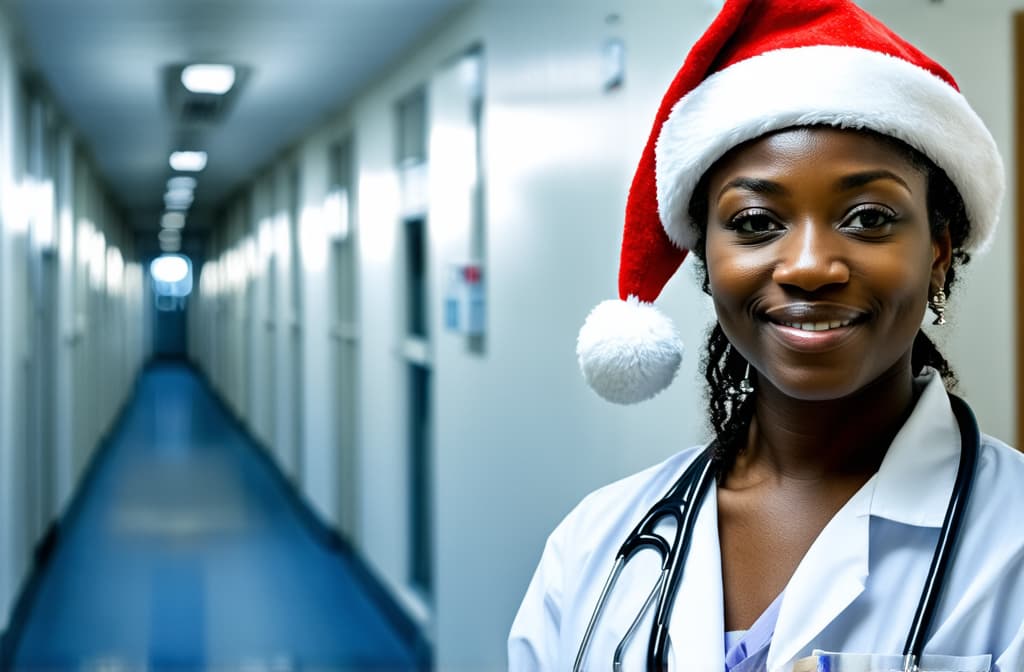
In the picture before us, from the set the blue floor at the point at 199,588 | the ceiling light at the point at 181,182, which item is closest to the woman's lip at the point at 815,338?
the blue floor at the point at 199,588

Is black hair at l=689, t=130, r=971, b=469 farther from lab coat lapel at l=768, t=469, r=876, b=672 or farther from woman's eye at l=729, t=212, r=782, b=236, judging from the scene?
lab coat lapel at l=768, t=469, r=876, b=672

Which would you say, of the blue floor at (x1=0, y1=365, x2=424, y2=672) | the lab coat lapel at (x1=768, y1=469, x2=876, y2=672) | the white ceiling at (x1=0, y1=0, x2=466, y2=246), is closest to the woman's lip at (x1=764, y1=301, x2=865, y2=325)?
the lab coat lapel at (x1=768, y1=469, x2=876, y2=672)

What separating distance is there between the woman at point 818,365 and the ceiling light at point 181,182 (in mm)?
10142

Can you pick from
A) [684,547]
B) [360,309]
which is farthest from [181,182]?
[684,547]

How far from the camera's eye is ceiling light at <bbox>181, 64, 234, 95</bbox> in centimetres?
536

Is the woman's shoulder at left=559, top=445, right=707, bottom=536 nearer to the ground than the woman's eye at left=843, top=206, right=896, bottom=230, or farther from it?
nearer to the ground

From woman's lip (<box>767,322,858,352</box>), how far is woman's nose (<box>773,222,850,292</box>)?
0.04 metres

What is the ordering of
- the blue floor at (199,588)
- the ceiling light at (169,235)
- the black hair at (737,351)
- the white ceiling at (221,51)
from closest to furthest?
the black hair at (737,351) < the white ceiling at (221,51) < the blue floor at (199,588) < the ceiling light at (169,235)

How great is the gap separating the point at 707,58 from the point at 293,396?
25.4 feet

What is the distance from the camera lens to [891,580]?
3.33 feet

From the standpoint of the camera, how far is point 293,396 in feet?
28.1

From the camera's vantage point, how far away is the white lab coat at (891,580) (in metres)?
0.94

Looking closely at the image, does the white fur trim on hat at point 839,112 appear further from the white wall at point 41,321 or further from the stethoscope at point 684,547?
the white wall at point 41,321

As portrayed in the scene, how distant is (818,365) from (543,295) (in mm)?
2151
